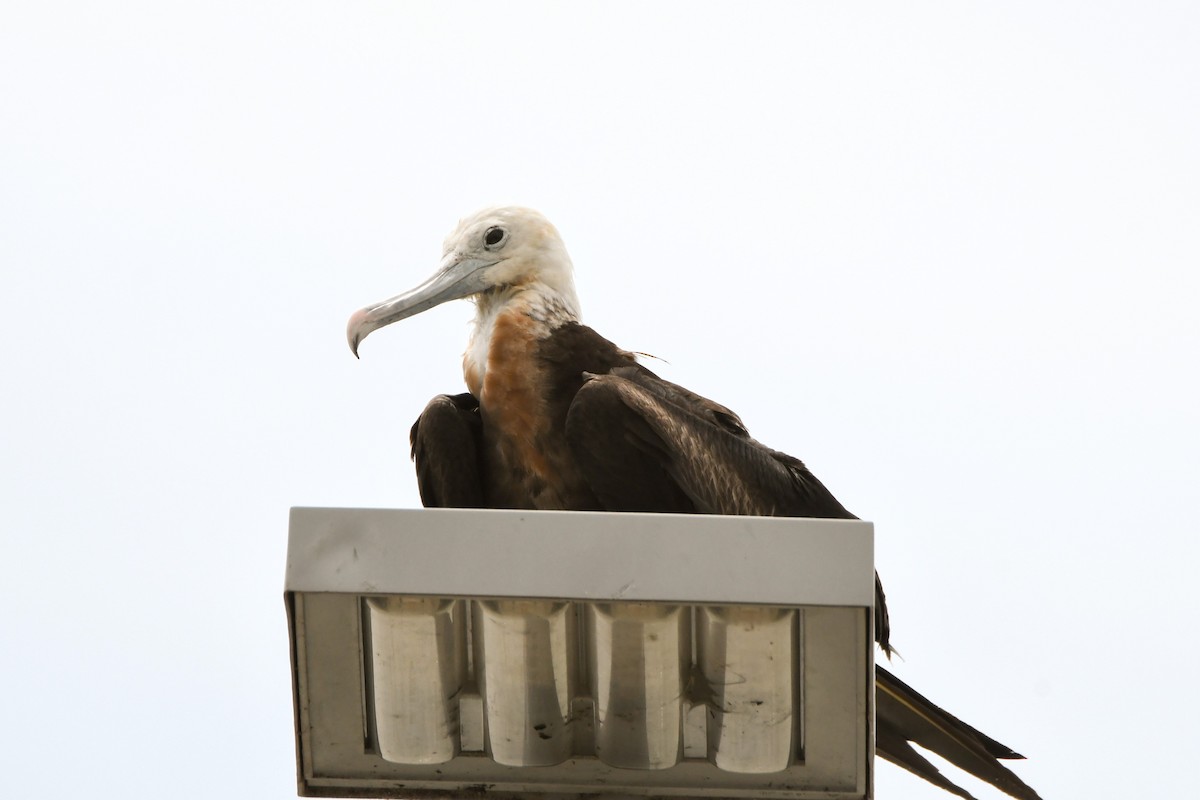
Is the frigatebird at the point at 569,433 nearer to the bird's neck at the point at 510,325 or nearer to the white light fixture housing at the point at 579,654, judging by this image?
the bird's neck at the point at 510,325

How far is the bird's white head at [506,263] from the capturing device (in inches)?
221

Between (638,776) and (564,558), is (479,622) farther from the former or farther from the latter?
(638,776)

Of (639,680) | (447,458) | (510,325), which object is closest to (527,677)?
(639,680)

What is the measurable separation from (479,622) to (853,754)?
862 mm

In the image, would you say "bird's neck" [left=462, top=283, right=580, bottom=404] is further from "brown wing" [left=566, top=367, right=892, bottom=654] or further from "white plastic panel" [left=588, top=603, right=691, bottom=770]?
"white plastic panel" [left=588, top=603, right=691, bottom=770]

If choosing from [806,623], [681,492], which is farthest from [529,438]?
[806,623]

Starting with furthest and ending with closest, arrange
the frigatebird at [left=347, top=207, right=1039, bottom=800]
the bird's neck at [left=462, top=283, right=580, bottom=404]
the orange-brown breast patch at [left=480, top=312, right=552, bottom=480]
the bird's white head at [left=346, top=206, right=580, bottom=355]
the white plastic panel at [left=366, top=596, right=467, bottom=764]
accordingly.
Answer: the bird's white head at [left=346, top=206, right=580, bottom=355] < the bird's neck at [left=462, top=283, right=580, bottom=404] < the orange-brown breast patch at [left=480, top=312, right=552, bottom=480] < the frigatebird at [left=347, top=207, right=1039, bottom=800] < the white plastic panel at [left=366, top=596, right=467, bottom=764]

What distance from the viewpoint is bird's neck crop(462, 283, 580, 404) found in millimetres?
5445

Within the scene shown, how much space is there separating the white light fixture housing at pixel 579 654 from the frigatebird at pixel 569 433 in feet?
4.18

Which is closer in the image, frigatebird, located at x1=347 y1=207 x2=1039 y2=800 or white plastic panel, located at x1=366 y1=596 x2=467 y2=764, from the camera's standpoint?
white plastic panel, located at x1=366 y1=596 x2=467 y2=764

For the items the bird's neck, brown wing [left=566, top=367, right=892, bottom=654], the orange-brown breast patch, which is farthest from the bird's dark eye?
brown wing [left=566, top=367, right=892, bottom=654]

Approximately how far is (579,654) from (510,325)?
2.23 metres

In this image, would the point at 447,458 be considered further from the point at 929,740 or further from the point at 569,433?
the point at 929,740

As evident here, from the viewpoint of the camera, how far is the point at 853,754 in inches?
135
